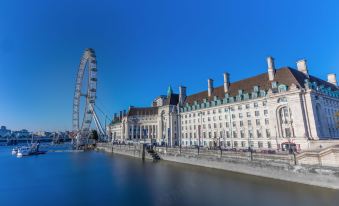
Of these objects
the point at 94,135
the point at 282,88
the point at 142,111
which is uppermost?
the point at 142,111

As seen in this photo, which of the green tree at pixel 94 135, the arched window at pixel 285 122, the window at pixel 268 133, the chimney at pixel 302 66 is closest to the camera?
the arched window at pixel 285 122

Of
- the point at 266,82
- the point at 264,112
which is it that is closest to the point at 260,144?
the point at 264,112

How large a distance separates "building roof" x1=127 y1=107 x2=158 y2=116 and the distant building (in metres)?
34.0

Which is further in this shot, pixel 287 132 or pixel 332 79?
pixel 332 79

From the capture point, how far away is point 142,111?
117 m

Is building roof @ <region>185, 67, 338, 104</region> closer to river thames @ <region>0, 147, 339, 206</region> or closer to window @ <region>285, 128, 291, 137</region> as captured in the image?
window @ <region>285, 128, 291, 137</region>

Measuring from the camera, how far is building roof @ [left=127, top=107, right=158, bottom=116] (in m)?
115

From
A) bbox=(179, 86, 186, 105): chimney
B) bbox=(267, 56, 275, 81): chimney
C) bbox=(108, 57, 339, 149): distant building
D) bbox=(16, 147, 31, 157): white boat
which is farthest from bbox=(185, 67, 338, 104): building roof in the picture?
bbox=(16, 147, 31, 157): white boat

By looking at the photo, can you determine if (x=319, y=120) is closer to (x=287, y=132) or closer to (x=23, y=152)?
(x=287, y=132)

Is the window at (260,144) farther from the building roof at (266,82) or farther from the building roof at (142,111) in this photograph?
the building roof at (142,111)

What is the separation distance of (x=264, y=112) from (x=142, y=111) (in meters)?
77.8

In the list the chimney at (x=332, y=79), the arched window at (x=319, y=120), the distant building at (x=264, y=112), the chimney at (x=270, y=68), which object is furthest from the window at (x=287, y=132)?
the chimney at (x=332, y=79)

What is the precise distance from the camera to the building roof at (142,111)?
114931mm

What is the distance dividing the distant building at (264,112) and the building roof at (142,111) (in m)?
34.0
